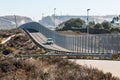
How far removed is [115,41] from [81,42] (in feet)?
51.3

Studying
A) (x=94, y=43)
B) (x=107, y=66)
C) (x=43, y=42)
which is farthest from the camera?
(x=43, y=42)

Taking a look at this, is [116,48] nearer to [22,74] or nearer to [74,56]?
[74,56]

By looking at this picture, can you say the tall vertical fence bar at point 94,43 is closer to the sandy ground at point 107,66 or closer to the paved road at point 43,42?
the paved road at point 43,42

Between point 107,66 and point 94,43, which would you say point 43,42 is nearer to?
point 94,43

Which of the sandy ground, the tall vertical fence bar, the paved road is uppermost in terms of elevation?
the sandy ground

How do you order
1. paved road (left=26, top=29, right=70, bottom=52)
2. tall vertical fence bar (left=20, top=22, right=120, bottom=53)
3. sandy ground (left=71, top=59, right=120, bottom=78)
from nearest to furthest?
sandy ground (left=71, top=59, right=120, bottom=78)
tall vertical fence bar (left=20, top=22, right=120, bottom=53)
paved road (left=26, top=29, right=70, bottom=52)

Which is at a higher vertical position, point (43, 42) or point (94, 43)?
point (94, 43)

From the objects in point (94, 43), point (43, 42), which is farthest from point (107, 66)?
point (43, 42)

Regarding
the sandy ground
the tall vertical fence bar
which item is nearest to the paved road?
the tall vertical fence bar

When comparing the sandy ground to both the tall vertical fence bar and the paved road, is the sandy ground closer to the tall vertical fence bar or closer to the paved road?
the tall vertical fence bar

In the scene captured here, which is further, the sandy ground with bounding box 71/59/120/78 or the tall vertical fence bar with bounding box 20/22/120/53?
the tall vertical fence bar with bounding box 20/22/120/53

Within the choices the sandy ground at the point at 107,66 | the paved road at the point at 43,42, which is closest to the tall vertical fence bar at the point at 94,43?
the paved road at the point at 43,42

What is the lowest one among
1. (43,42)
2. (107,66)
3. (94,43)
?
(43,42)

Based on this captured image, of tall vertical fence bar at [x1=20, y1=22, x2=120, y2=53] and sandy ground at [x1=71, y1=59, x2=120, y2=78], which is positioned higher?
sandy ground at [x1=71, y1=59, x2=120, y2=78]
